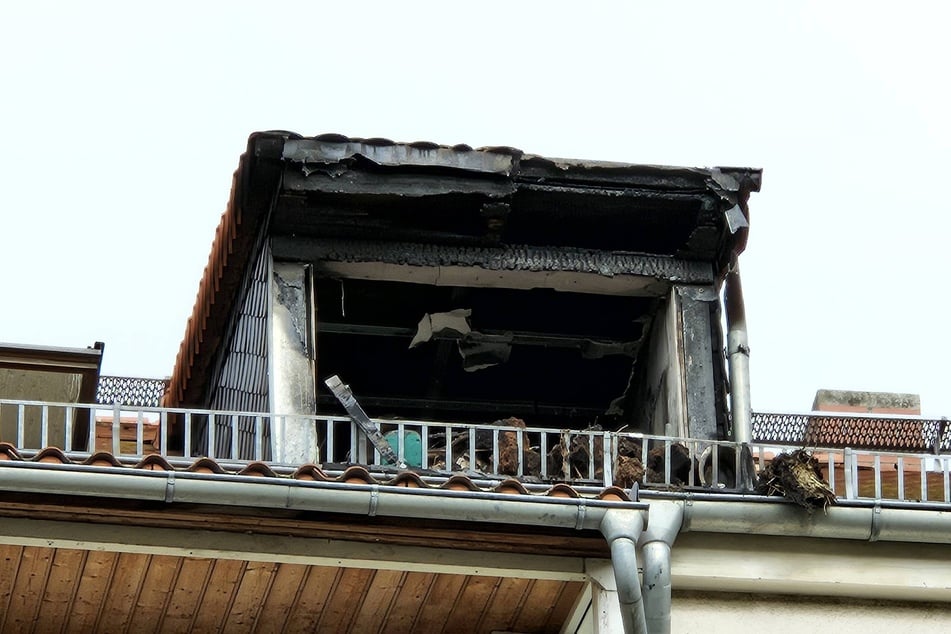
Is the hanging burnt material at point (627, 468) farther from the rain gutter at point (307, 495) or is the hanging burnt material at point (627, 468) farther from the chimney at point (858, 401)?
the chimney at point (858, 401)

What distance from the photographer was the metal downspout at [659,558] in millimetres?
9898

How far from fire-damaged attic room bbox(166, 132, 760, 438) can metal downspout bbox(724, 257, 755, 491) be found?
107mm

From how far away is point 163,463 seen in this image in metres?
9.70

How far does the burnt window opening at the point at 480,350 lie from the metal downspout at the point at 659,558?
2934mm

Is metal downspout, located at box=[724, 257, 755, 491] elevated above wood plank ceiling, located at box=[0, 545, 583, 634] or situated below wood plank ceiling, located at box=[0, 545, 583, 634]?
above

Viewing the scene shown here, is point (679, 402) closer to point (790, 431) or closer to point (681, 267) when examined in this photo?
point (681, 267)

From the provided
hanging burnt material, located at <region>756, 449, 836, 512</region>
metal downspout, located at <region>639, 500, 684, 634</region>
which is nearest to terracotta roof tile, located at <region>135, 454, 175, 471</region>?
metal downspout, located at <region>639, 500, 684, 634</region>

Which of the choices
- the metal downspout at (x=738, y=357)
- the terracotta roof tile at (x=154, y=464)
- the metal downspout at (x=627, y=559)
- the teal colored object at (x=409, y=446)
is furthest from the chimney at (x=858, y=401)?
the terracotta roof tile at (x=154, y=464)

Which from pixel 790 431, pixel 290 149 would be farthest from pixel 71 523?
pixel 790 431

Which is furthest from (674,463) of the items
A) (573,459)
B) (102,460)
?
(102,460)

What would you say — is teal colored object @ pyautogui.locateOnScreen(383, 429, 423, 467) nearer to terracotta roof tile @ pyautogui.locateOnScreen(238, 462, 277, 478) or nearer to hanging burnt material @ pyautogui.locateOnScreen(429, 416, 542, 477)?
hanging burnt material @ pyautogui.locateOnScreen(429, 416, 542, 477)

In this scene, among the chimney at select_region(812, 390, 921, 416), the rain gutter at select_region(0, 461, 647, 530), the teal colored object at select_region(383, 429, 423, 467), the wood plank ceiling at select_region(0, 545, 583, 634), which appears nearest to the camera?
the rain gutter at select_region(0, 461, 647, 530)

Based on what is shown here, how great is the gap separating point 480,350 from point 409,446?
2144mm

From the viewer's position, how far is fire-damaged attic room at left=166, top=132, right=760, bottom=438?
11945 millimetres
